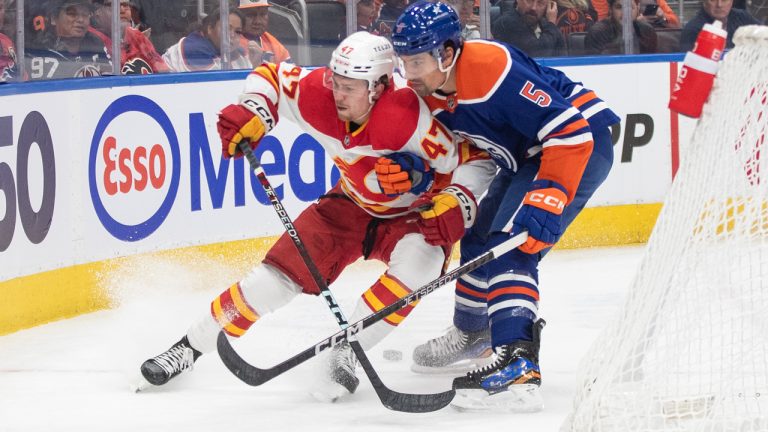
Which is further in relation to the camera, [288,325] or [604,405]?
[288,325]

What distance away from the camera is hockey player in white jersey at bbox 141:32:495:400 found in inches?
126

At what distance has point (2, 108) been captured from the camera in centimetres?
402

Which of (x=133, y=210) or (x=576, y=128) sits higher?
(x=576, y=128)

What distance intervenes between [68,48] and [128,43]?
11.9 inches

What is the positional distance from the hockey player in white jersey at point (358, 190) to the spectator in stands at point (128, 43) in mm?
1478

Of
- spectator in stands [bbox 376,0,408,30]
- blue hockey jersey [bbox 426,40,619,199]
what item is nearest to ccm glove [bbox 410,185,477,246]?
blue hockey jersey [bbox 426,40,619,199]

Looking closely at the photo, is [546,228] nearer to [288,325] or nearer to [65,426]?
[65,426]

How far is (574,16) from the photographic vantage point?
590 cm

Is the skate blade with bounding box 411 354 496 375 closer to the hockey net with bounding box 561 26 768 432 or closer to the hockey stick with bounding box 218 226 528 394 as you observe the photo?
the hockey stick with bounding box 218 226 528 394

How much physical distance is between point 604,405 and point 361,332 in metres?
0.85

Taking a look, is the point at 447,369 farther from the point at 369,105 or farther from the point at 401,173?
the point at 369,105

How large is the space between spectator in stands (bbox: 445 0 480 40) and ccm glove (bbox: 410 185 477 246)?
2552 millimetres

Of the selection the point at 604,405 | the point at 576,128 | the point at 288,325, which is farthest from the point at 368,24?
the point at 604,405

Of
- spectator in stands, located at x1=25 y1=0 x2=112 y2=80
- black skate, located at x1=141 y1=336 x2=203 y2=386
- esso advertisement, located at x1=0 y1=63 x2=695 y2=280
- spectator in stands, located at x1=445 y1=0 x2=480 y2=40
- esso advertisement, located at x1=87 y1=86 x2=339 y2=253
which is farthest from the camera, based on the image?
spectator in stands, located at x1=445 y1=0 x2=480 y2=40
